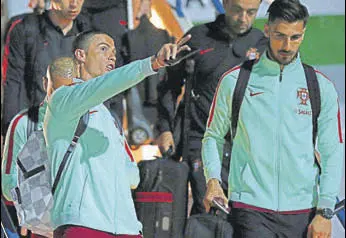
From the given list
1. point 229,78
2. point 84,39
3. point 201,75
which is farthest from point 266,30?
point 84,39

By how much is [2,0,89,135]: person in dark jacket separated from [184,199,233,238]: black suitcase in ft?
2.83

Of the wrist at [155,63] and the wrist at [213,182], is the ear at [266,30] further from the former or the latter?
the wrist at [155,63]

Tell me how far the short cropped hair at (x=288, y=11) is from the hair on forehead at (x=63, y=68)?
0.75m

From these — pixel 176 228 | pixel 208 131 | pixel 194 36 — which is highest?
pixel 194 36


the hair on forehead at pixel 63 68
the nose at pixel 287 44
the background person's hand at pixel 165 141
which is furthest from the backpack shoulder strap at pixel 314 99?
the hair on forehead at pixel 63 68

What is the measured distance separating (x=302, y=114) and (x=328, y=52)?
0.45 meters

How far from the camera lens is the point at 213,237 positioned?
481 centimetres

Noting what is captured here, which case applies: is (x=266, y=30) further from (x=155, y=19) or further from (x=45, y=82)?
(x=45, y=82)

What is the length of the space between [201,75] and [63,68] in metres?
0.52

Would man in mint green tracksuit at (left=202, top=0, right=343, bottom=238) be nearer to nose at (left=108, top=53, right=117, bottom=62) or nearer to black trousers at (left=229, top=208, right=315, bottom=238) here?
black trousers at (left=229, top=208, right=315, bottom=238)

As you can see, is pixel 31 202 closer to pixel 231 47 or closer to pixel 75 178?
pixel 75 178

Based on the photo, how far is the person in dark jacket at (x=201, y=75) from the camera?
4.97 m

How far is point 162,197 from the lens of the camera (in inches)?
199

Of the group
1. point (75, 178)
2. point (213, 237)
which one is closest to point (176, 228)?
point (213, 237)
